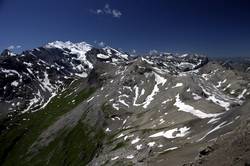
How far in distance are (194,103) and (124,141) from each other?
155ft

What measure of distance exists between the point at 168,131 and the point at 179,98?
220 feet

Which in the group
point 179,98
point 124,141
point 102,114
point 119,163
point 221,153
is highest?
point 102,114

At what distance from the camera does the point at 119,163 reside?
84.0 m

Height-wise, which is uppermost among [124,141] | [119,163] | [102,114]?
[102,114]

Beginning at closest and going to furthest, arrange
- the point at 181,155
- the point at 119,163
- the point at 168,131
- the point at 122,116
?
the point at 181,155 → the point at 119,163 → the point at 168,131 → the point at 122,116

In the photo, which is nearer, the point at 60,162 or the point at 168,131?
the point at 168,131

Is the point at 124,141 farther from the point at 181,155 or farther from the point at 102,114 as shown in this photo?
the point at 102,114

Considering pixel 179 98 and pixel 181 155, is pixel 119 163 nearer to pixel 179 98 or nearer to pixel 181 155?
pixel 181 155

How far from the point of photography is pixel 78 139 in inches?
7844

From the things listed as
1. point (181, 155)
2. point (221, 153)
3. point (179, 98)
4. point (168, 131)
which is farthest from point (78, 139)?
point (221, 153)

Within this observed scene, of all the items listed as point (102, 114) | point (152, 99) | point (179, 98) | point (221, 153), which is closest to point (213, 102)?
point (179, 98)

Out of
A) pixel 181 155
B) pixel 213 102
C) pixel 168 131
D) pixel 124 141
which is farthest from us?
pixel 213 102

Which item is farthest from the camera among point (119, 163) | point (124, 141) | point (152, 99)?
point (152, 99)

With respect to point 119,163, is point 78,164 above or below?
above
